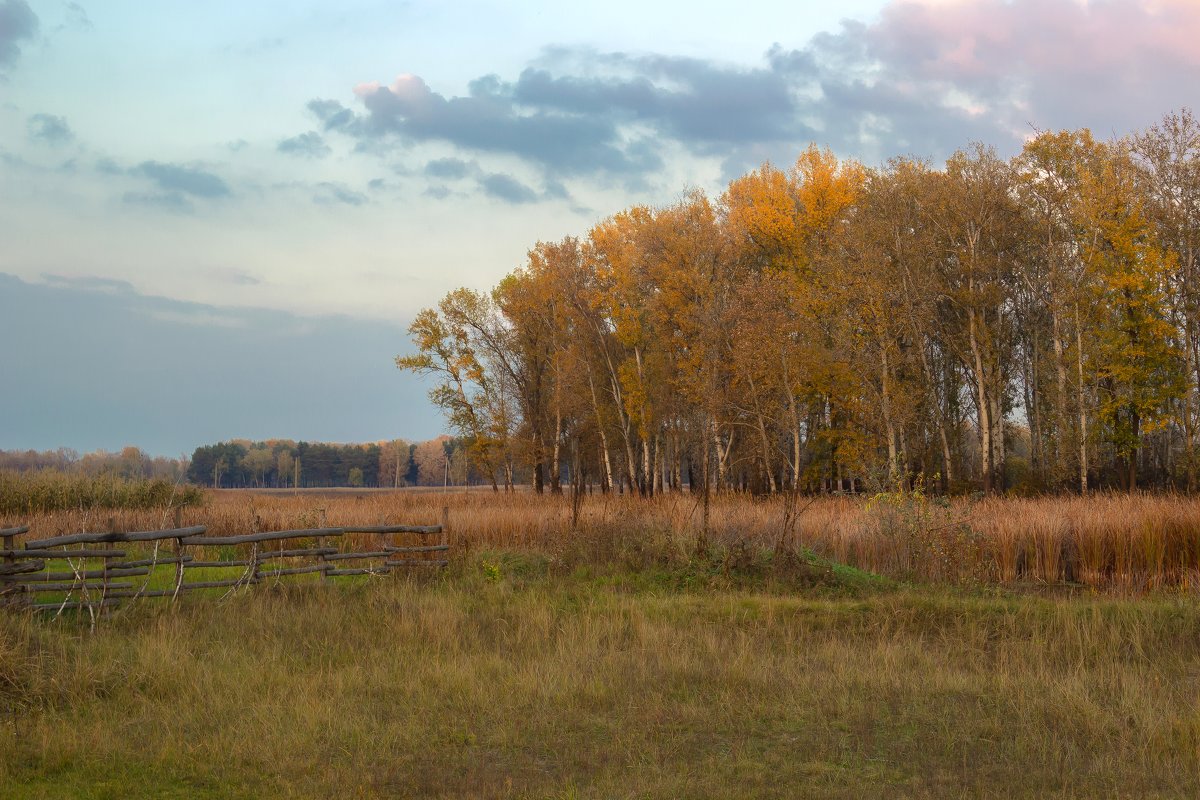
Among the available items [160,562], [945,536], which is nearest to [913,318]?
[945,536]

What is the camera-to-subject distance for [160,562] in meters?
13.3

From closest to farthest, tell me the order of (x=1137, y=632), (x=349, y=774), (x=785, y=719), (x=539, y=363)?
1. (x=349, y=774)
2. (x=785, y=719)
3. (x=1137, y=632)
4. (x=539, y=363)

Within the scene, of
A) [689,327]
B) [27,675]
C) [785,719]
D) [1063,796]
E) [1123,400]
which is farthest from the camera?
[689,327]

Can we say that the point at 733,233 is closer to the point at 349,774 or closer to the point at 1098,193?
the point at 1098,193

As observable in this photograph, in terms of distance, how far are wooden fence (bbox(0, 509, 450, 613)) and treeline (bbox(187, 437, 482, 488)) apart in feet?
375

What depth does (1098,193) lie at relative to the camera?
93.9ft

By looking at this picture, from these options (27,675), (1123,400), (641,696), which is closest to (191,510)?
(27,675)

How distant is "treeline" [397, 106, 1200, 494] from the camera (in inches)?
1117

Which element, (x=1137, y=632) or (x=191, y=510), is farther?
(x=191, y=510)

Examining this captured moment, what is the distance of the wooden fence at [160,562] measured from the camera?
1215cm

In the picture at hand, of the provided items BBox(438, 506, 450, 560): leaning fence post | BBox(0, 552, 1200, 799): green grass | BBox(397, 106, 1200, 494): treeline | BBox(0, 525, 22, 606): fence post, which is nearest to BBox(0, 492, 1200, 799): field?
BBox(0, 552, 1200, 799): green grass

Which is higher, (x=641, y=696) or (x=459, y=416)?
(x=459, y=416)

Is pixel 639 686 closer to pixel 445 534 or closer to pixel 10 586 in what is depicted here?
pixel 10 586

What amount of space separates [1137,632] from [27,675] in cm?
1110
